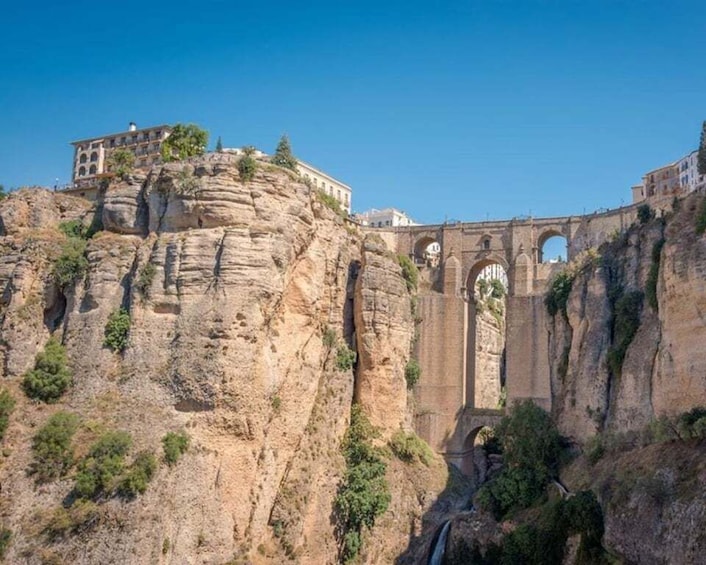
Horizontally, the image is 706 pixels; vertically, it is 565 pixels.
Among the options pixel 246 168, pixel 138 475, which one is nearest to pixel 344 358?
pixel 246 168

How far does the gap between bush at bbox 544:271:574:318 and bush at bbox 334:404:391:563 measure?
37.3ft

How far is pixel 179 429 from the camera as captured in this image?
34094 mm

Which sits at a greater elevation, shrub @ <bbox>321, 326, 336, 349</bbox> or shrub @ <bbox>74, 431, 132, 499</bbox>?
shrub @ <bbox>321, 326, 336, 349</bbox>

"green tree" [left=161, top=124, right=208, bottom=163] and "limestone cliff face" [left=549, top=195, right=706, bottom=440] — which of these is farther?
"green tree" [left=161, top=124, right=208, bottom=163]

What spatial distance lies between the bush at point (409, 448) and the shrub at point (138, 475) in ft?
51.4

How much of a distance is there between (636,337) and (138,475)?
21.2 metres

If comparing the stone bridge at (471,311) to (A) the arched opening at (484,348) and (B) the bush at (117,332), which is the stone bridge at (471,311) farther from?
(B) the bush at (117,332)

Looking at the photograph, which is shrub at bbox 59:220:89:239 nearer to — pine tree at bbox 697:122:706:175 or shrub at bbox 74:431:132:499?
shrub at bbox 74:431:132:499

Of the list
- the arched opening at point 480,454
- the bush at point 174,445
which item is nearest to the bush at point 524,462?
the arched opening at point 480,454

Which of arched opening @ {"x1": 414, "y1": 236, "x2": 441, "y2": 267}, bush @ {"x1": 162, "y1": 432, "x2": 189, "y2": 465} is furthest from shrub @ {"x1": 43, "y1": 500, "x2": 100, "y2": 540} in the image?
arched opening @ {"x1": 414, "y1": 236, "x2": 441, "y2": 267}

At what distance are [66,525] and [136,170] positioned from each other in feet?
60.3

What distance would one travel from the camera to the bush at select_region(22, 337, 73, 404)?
116ft

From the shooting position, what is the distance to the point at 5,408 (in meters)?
33.8

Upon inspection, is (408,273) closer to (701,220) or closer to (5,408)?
(701,220)
